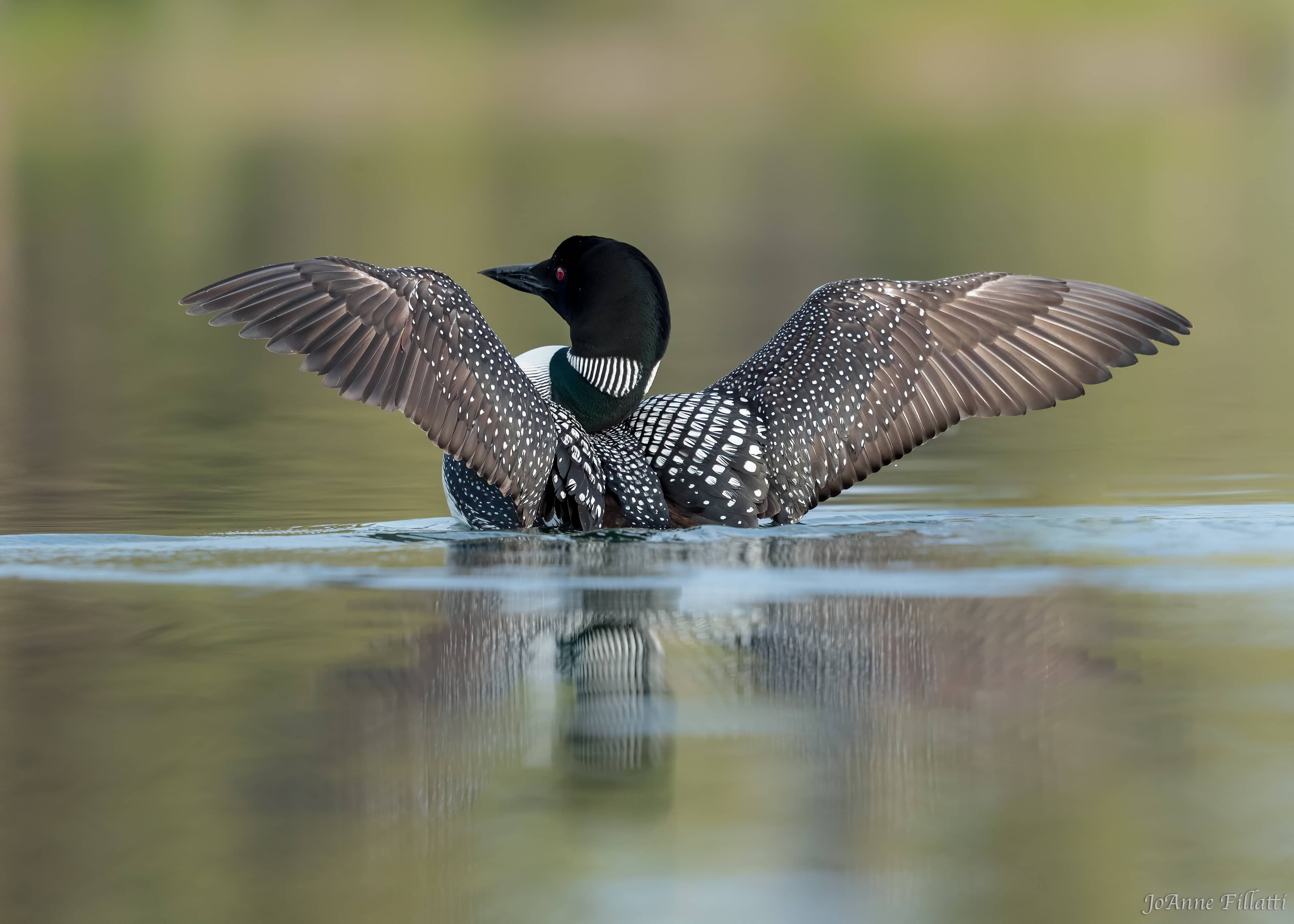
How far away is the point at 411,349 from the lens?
5453mm

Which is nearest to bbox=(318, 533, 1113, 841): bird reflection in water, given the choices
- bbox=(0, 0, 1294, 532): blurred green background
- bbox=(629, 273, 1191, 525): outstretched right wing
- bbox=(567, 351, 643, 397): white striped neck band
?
bbox=(629, 273, 1191, 525): outstretched right wing

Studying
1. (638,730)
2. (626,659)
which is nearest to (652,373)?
Result: (626,659)

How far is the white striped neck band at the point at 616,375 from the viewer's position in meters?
6.15

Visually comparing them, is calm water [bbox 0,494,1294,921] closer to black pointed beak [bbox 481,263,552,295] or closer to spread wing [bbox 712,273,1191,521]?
spread wing [bbox 712,273,1191,521]

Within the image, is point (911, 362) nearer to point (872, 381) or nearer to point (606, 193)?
point (872, 381)

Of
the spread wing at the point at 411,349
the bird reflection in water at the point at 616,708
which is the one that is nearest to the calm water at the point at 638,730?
the bird reflection in water at the point at 616,708

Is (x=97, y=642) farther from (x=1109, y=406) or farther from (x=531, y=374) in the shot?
(x=1109, y=406)

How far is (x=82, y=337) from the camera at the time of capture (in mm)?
11219

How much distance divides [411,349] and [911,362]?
5.89 ft

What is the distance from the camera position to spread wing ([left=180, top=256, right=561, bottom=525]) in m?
5.32

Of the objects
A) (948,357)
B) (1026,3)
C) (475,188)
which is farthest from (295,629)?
(1026,3)

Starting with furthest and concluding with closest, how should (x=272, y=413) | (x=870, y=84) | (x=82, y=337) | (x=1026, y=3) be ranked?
(x=1026, y=3) < (x=870, y=84) < (x=82, y=337) < (x=272, y=413)

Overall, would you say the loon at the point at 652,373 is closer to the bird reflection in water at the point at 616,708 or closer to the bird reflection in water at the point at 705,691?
the bird reflection in water at the point at 705,691

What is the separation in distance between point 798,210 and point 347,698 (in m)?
17.4
